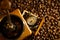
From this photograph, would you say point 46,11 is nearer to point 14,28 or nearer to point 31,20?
point 31,20

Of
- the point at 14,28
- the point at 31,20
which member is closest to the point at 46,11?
the point at 31,20

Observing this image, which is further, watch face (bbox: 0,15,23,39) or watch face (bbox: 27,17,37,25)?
watch face (bbox: 27,17,37,25)

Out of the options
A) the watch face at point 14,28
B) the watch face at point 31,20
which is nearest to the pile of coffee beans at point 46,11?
the watch face at point 31,20

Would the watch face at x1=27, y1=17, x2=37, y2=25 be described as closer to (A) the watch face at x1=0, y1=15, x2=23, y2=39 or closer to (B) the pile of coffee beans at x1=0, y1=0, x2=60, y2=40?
(B) the pile of coffee beans at x1=0, y1=0, x2=60, y2=40

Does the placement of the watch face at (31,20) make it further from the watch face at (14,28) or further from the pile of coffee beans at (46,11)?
the watch face at (14,28)

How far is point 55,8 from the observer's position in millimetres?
1433

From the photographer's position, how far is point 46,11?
4.68ft

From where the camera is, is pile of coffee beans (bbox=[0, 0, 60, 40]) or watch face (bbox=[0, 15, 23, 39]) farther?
pile of coffee beans (bbox=[0, 0, 60, 40])

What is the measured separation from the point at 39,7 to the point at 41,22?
0.51 feet

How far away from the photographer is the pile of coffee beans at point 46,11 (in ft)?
4.44

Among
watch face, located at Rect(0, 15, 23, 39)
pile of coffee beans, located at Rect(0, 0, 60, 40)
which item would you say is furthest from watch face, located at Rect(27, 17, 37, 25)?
watch face, located at Rect(0, 15, 23, 39)

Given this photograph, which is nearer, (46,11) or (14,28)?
(14,28)

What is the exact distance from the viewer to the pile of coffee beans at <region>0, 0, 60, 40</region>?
1352 mm

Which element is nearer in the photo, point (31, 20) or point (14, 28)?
point (14, 28)
